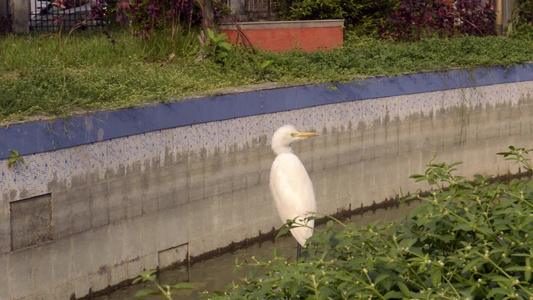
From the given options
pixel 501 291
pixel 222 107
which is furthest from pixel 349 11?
pixel 501 291

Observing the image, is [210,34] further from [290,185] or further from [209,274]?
[290,185]

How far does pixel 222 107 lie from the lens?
9.93m

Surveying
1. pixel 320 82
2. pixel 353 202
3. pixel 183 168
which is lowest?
pixel 353 202

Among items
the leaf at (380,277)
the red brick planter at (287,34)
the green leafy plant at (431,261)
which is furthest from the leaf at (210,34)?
the leaf at (380,277)

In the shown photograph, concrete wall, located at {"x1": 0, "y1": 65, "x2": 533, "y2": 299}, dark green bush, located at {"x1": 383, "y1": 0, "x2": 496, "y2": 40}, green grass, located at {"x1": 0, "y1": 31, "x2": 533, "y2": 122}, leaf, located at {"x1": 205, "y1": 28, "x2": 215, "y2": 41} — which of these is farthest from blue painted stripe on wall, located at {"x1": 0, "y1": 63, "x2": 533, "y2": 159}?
dark green bush, located at {"x1": 383, "y1": 0, "x2": 496, "y2": 40}

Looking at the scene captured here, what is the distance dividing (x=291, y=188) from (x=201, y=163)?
6.65ft

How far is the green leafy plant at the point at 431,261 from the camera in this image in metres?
4.31

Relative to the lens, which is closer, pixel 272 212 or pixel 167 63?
pixel 272 212

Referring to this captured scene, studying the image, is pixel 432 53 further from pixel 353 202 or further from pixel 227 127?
pixel 227 127

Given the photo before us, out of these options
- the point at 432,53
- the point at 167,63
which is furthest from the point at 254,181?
the point at 432,53

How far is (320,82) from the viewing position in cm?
1133

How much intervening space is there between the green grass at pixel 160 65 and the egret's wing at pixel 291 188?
190 cm

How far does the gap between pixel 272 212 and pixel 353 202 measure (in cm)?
159

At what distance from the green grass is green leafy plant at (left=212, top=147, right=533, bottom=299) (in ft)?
13.3
